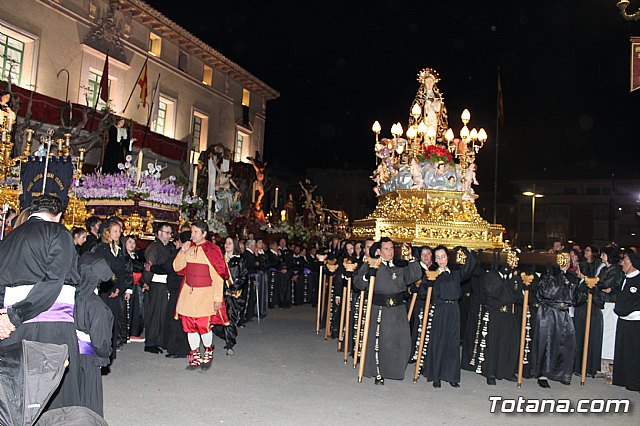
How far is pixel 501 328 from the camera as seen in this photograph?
774cm

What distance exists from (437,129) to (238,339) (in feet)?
19.2

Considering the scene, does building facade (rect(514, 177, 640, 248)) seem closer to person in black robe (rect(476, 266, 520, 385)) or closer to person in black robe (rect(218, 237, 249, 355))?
person in black robe (rect(476, 266, 520, 385))

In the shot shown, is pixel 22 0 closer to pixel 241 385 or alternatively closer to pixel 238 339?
pixel 238 339

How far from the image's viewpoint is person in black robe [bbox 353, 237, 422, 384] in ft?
23.6

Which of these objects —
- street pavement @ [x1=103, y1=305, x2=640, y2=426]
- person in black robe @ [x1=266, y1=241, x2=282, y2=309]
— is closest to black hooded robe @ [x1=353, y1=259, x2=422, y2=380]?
street pavement @ [x1=103, y1=305, x2=640, y2=426]

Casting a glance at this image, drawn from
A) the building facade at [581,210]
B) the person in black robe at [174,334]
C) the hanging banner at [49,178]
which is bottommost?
the person in black robe at [174,334]

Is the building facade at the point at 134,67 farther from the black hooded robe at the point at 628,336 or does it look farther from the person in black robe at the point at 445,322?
the black hooded robe at the point at 628,336

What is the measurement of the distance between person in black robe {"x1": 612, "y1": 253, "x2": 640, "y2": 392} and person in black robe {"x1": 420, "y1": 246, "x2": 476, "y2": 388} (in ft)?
7.07

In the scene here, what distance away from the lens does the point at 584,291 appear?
7871 mm

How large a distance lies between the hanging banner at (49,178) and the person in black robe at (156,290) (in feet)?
8.10

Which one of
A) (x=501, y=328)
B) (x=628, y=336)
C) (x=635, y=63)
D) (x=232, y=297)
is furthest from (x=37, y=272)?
(x=635, y=63)

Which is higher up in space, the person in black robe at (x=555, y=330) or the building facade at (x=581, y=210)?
the building facade at (x=581, y=210)

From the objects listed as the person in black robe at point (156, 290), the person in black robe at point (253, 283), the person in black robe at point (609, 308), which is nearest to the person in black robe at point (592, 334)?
the person in black robe at point (609, 308)

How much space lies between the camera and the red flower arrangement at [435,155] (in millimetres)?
10188
